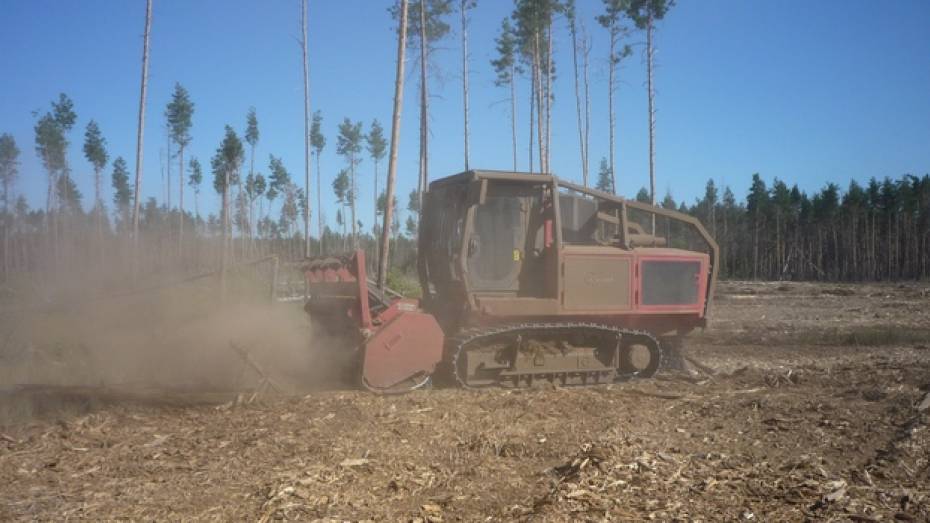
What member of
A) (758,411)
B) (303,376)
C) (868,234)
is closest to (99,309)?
(303,376)

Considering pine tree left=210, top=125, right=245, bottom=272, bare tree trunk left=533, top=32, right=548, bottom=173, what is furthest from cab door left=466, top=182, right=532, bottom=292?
pine tree left=210, top=125, right=245, bottom=272

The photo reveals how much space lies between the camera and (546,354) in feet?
29.9

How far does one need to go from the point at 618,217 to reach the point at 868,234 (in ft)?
187

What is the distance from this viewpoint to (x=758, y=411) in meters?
7.20

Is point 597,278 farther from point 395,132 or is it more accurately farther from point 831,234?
point 831,234

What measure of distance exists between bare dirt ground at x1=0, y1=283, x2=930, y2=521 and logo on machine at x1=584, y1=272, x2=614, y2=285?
4.74 ft

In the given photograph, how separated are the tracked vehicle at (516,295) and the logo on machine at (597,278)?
19 mm

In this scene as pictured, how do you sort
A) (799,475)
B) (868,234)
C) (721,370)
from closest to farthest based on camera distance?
(799,475) < (721,370) < (868,234)

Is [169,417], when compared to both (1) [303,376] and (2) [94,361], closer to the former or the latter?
(1) [303,376]

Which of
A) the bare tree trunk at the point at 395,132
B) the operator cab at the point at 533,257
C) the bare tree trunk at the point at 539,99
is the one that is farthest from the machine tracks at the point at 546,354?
the bare tree trunk at the point at 539,99

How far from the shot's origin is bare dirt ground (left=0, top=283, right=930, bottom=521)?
4.45 meters

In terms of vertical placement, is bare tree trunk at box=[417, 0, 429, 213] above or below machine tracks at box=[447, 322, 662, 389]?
above

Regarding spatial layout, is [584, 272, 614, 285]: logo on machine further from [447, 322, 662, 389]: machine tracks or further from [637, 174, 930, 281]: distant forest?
[637, 174, 930, 281]: distant forest

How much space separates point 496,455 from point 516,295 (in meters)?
3.54
